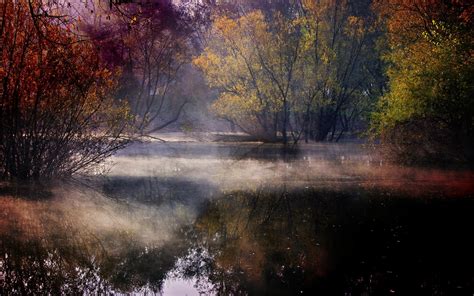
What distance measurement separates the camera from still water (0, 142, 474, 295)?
798 cm

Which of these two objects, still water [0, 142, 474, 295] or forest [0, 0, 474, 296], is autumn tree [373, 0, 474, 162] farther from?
still water [0, 142, 474, 295]

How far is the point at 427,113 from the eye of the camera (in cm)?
2556

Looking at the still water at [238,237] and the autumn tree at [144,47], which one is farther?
the autumn tree at [144,47]

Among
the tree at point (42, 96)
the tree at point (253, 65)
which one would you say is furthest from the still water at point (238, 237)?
the tree at point (253, 65)

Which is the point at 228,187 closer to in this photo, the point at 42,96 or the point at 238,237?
the point at 238,237

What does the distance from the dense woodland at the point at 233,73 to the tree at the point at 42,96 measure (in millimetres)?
55

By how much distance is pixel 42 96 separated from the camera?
16.6 m

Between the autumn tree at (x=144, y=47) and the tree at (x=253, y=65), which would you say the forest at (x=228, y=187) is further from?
the autumn tree at (x=144, y=47)

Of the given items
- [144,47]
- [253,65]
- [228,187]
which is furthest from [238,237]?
[144,47]

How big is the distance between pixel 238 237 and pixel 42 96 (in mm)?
9626

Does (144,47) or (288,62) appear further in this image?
(144,47)

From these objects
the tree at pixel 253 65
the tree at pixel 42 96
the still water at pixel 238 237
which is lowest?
the still water at pixel 238 237

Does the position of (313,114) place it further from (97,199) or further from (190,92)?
(97,199)

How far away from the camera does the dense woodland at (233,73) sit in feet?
52.7
